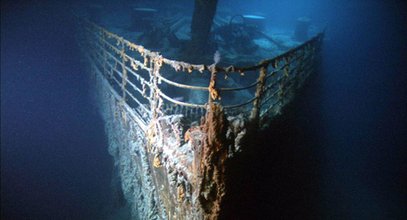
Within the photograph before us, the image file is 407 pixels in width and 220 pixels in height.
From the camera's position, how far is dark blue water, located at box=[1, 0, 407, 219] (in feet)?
19.8

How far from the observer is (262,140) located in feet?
15.1

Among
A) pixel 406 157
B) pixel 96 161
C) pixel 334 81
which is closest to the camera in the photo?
pixel 406 157

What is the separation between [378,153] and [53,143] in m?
12.4

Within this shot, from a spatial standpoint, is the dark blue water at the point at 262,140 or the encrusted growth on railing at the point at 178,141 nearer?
the encrusted growth on railing at the point at 178,141

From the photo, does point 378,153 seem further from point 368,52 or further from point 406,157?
point 368,52

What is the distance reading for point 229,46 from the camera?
46.4ft

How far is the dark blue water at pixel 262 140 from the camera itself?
604cm

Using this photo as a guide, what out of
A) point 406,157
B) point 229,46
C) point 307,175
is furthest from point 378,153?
point 229,46

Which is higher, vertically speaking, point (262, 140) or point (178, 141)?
point (262, 140)

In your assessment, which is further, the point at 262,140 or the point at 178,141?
the point at 262,140

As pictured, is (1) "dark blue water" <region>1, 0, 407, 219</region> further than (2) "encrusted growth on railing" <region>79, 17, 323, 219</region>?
Yes

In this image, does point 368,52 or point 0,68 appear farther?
point 368,52

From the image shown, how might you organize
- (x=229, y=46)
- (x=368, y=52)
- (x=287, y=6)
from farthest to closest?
(x=287, y=6) → (x=368, y=52) → (x=229, y=46)

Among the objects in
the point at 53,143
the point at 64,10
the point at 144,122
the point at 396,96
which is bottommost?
the point at 144,122
